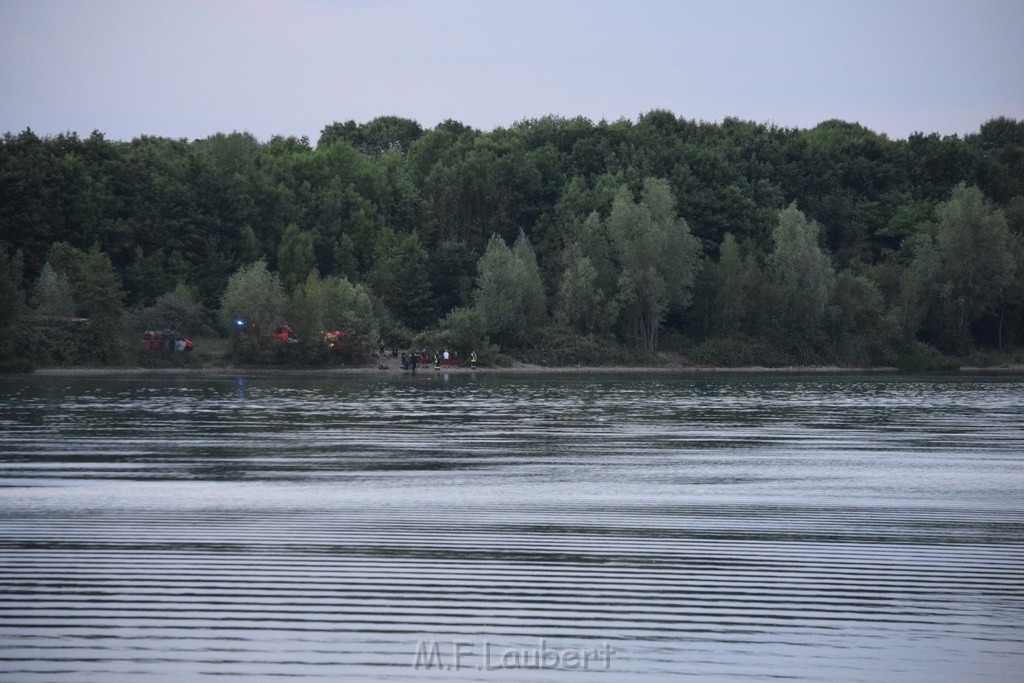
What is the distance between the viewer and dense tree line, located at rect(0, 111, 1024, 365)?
79.1 meters

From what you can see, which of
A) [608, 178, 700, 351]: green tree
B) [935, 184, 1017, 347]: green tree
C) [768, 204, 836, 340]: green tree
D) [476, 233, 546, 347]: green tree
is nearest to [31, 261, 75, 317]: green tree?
[476, 233, 546, 347]: green tree

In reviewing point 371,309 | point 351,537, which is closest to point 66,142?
point 371,309

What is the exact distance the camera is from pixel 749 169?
4343 inches

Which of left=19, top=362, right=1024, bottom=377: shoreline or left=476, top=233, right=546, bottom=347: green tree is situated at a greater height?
left=476, top=233, right=546, bottom=347: green tree

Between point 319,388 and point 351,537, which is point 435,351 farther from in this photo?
point 351,537

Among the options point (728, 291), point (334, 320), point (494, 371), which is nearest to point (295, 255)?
point (334, 320)

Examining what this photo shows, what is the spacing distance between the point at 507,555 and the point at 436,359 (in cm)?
6750

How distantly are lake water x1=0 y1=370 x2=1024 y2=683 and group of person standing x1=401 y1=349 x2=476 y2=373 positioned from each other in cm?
4781

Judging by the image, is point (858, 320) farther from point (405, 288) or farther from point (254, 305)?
point (254, 305)

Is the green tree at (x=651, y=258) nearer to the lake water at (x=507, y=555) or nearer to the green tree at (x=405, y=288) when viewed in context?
the green tree at (x=405, y=288)

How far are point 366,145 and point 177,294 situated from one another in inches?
2540

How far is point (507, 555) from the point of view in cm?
1453

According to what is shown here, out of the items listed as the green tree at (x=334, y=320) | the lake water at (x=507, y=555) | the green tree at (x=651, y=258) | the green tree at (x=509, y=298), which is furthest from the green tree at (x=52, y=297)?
the lake water at (x=507, y=555)

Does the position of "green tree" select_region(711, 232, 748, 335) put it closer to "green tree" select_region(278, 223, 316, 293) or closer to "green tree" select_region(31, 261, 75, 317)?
"green tree" select_region(278, 223, 316, 293)
